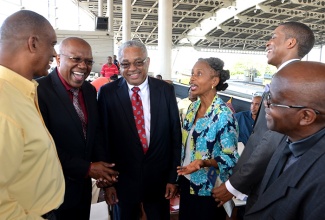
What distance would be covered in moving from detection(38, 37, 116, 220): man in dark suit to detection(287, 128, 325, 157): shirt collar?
1315 mm

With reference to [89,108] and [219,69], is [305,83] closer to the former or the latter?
[219,69]

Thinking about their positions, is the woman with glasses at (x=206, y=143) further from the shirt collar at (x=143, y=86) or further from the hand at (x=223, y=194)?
the shirt collar at (x=143, y=86)

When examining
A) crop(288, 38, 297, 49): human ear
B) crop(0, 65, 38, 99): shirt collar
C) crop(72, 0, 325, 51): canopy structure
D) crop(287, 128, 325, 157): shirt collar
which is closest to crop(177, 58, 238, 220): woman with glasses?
crop(288, 38, 297, 49): human ear

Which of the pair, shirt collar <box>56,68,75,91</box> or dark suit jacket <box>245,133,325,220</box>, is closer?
dark suit jacket <box>245,133,325,220</box>

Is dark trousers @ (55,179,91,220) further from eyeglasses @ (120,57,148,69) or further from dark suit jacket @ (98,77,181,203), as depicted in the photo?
eyeglasses @ (120,57,148,69)

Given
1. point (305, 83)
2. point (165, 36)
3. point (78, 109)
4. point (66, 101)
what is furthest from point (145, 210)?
point (165, 36)

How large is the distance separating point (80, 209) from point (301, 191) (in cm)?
162

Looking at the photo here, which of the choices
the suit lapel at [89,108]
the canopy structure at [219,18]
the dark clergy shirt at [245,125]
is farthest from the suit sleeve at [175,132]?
the canopy structure at [219,18]

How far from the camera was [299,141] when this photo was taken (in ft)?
4.31

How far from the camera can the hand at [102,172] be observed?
207cm

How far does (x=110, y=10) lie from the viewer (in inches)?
831

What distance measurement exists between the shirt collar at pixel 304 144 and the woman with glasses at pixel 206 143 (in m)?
0.73

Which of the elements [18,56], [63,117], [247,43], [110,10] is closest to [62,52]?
[63,117]

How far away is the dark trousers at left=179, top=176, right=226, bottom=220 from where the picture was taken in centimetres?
218
